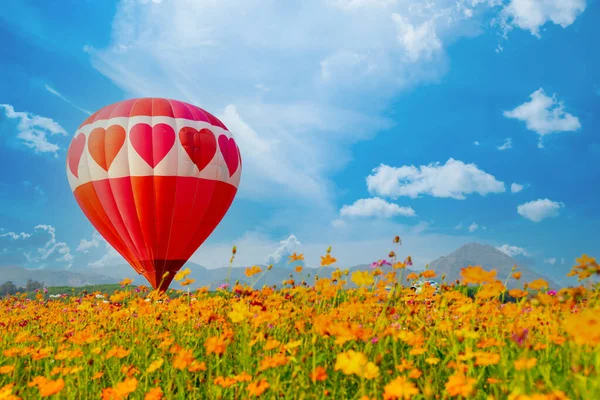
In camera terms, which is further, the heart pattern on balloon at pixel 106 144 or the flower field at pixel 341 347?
the heart pattern on balloon at pixel 106 144

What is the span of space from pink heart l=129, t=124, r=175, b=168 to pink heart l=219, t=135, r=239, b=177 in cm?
250

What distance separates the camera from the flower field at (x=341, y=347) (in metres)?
2.95

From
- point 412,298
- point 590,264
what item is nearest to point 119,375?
point 412,298

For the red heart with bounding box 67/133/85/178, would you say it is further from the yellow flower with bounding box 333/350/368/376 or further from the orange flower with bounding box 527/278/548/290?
the yellow flower with bounding box 333/350/368/376

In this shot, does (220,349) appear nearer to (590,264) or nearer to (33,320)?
(590,264)

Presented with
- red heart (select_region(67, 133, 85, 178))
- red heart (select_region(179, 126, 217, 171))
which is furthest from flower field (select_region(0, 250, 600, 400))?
red heart (select_region(67, 133, 85, 178))

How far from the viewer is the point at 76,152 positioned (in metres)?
21.0

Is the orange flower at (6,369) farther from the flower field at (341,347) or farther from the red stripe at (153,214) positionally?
the red stripe at (153,214)

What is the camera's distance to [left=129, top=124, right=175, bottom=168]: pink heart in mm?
19359

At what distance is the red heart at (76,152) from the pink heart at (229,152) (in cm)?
587

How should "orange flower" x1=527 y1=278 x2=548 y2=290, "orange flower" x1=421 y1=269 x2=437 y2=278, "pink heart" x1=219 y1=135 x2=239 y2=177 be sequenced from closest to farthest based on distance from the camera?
"orange flower" x1=527 y1=278 x2=548 y2=290 < "orange flower" x1=421 y1=269 x2=437 y2=278 < "pink heart" x1=219 y1=135 x2=239 y2=177

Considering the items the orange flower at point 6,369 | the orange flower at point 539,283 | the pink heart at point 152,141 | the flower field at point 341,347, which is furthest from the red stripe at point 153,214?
the orange flower at point 539,283

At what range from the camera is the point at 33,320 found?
771 centimetres

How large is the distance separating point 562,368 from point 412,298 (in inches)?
66.7
